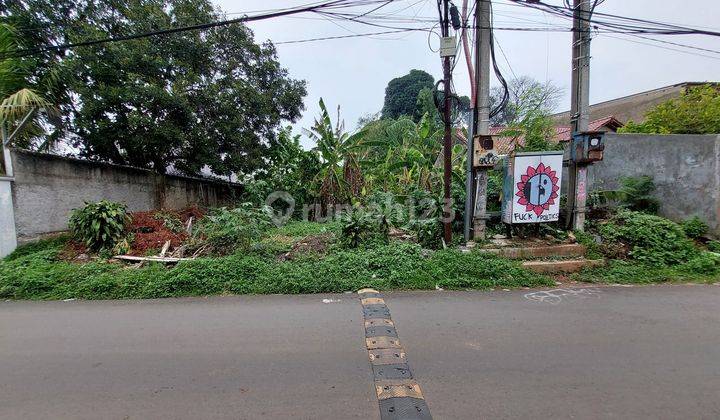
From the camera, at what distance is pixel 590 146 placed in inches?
224

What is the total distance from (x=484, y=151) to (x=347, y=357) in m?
4.21

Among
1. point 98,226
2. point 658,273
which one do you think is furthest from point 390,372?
point 98,226

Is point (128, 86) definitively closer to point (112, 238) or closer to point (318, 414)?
point (112, 238)

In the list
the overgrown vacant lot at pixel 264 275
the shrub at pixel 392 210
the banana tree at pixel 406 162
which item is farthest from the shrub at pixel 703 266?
the banana tree at pixel 406 162

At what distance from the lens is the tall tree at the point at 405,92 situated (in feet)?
97.9

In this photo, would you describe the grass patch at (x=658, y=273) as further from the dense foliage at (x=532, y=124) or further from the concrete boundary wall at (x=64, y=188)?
the concrete boundary wall at (x=64, y=188)

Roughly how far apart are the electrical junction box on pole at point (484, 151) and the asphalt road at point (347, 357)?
2.37 meters

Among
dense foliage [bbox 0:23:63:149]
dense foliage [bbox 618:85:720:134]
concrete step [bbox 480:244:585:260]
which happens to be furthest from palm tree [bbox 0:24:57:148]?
dense foliage [bbox 618:85:720:134]

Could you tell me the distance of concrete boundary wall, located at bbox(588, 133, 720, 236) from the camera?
20.1 ft

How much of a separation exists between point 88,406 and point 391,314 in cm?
266

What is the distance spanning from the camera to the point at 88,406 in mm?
2219

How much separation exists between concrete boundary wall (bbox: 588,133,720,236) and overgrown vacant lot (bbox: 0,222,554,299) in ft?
13.1

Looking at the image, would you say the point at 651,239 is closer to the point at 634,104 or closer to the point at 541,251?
the point at 541,251

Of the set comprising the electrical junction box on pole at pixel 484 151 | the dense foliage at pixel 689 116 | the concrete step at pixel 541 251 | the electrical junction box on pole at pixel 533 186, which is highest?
the dense foliage at pixel 689 116
